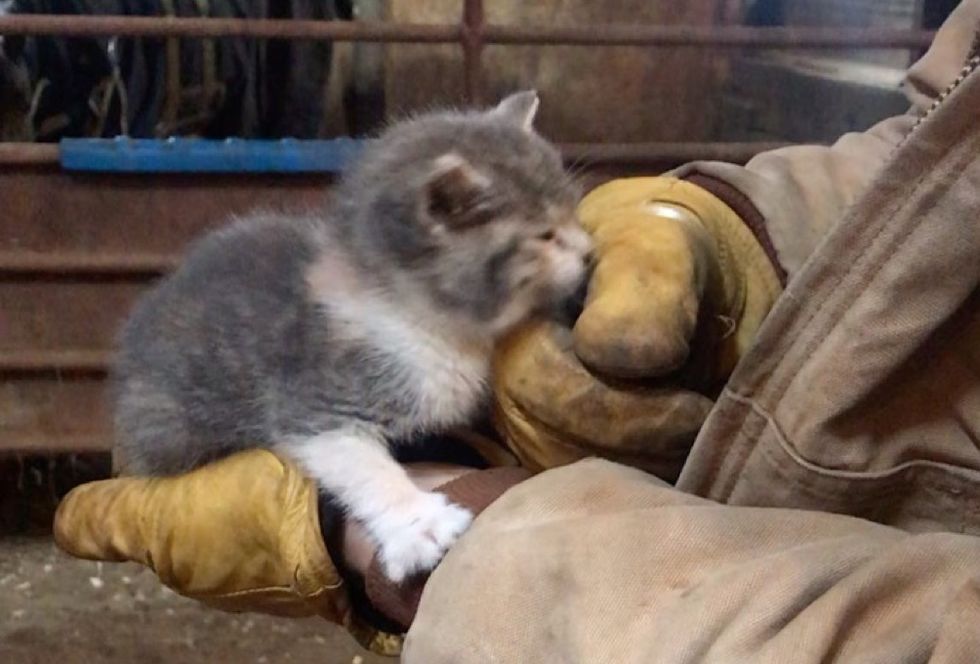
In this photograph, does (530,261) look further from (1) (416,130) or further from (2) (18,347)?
(2) (18,347)

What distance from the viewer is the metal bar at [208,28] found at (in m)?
2.05

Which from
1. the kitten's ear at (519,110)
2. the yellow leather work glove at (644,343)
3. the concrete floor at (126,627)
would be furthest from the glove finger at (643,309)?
the concrete floor at (126,627)

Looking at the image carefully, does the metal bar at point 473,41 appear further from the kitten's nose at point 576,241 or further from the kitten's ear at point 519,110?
the kitten's nose at point 576,241

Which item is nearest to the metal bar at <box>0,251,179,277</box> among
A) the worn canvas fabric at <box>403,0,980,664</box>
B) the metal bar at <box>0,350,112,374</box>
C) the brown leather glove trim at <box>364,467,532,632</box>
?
the metal bar at <box>0,350,112,374</box>

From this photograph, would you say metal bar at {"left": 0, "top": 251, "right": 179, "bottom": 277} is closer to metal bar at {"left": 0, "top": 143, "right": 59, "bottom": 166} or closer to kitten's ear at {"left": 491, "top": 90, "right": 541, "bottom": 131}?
metal bar at {"left": 0, "top": 143, "right": 59, "bottom": 166}

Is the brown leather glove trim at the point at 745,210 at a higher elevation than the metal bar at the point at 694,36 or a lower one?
lower

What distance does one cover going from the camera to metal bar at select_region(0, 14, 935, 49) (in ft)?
6.75

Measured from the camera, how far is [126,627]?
2191mm

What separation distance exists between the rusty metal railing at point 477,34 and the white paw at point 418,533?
116 centimetres

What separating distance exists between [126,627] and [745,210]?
150 centimetres

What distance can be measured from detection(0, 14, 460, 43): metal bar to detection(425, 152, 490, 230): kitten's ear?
974 mm

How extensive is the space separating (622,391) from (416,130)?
44 cm

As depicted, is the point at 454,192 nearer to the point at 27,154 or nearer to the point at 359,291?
the point at 359,291

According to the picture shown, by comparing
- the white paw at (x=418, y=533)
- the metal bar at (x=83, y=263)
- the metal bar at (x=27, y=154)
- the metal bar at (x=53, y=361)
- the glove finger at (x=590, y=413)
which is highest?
the glove finger at (x=590, y=413)
